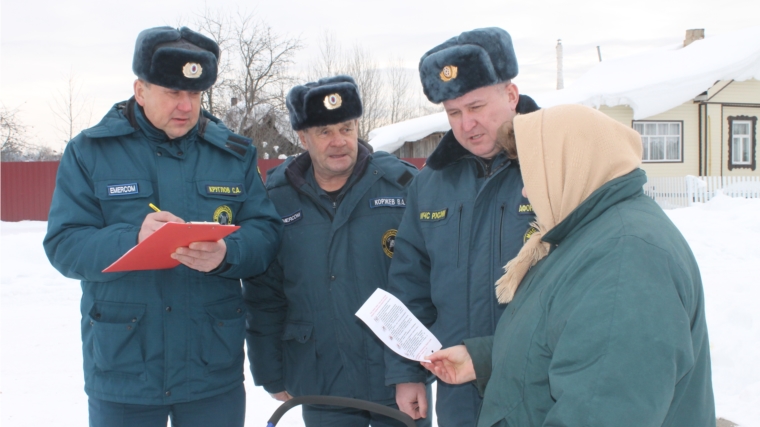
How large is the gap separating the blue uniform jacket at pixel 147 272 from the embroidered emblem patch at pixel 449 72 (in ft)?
3.42

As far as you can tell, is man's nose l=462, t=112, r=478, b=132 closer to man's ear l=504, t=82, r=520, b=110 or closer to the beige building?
man's ear l=504, t=82, r=520, b=110

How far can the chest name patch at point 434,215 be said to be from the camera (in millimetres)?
2485

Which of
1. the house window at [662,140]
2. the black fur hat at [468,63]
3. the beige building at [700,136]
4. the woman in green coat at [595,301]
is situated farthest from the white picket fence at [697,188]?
the woman in green coat at [595,301]

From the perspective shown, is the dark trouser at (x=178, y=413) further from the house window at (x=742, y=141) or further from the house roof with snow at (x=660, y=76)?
the house window at (x=742, y=141)

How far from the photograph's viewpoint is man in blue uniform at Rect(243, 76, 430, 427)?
9.62 ft

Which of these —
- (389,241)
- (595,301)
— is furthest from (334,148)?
(595,301)

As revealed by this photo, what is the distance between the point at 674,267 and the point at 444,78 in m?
1.39

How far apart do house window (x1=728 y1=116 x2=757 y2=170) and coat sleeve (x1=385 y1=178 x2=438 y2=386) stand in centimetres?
2057

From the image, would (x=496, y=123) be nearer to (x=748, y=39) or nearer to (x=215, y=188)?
(x=215, y=188)

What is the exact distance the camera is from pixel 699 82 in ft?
58.7

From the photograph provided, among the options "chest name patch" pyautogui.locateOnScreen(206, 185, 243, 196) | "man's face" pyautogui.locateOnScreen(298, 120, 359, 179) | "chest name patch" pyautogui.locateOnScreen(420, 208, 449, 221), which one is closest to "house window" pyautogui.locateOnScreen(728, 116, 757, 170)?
"man's face" pyautogui.locateOnScreen(298, 120, 359, 179)

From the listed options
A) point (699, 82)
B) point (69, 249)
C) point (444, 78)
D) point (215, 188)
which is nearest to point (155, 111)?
point (215, 188)

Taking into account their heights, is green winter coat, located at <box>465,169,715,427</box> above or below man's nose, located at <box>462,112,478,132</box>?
below

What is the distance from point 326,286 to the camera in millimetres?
2941
